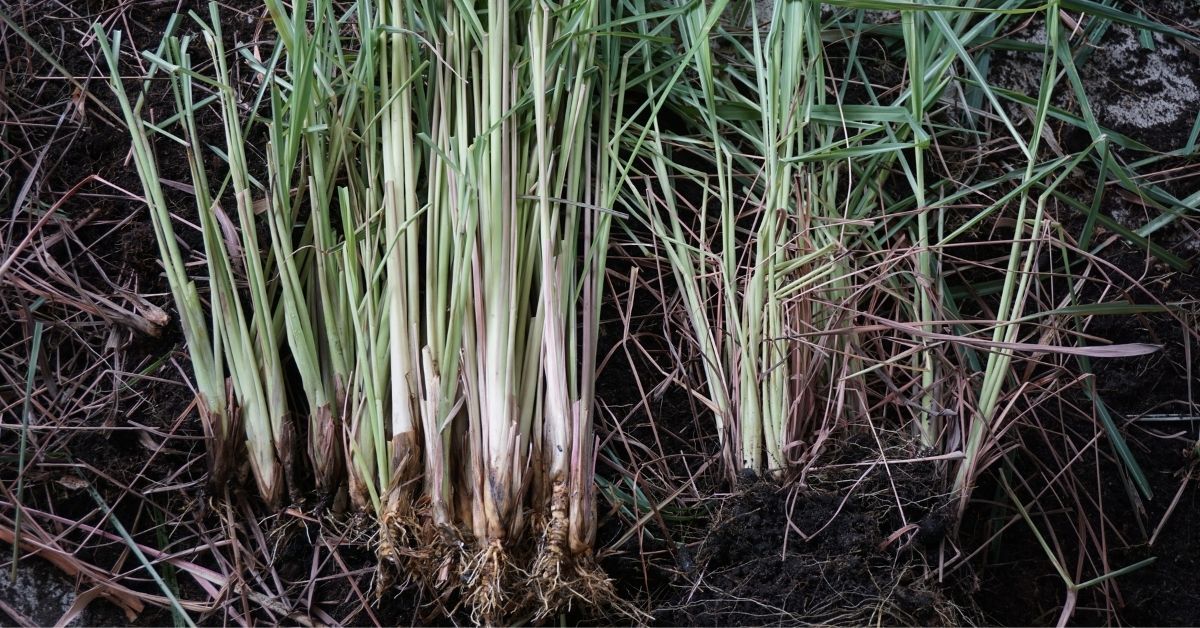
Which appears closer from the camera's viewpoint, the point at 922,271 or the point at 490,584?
the point at 490,584

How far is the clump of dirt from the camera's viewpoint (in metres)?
0.95

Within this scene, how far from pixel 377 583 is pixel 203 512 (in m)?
0.27

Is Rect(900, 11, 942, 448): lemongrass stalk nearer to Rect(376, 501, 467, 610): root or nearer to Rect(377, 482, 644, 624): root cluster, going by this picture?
Rect(377, 482, 644, 624): root cluster

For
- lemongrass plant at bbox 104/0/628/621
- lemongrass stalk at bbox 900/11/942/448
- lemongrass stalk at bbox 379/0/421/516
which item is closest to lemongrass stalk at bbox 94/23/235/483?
lemongrass plant at bbox 104/0/628/621

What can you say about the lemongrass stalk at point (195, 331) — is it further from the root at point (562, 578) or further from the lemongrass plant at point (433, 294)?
the root at point (562, 578)

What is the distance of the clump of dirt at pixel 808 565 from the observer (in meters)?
0.95

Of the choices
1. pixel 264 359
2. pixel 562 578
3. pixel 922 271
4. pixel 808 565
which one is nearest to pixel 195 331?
pixel 264 359

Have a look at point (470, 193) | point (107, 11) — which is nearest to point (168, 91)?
point (107, 11)

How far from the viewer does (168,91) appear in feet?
4.15

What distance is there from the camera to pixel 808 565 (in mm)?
973

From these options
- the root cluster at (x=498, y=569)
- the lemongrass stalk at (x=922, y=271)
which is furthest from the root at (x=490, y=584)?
the lemongrass stalk at (x=922, y=271)

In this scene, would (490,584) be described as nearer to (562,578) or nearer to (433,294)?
(562,578)

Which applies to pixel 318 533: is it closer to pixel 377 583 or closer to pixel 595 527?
pixel 377 583

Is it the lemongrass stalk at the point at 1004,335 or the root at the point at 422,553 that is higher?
the lemongrass stalk at the point at 1004,335
